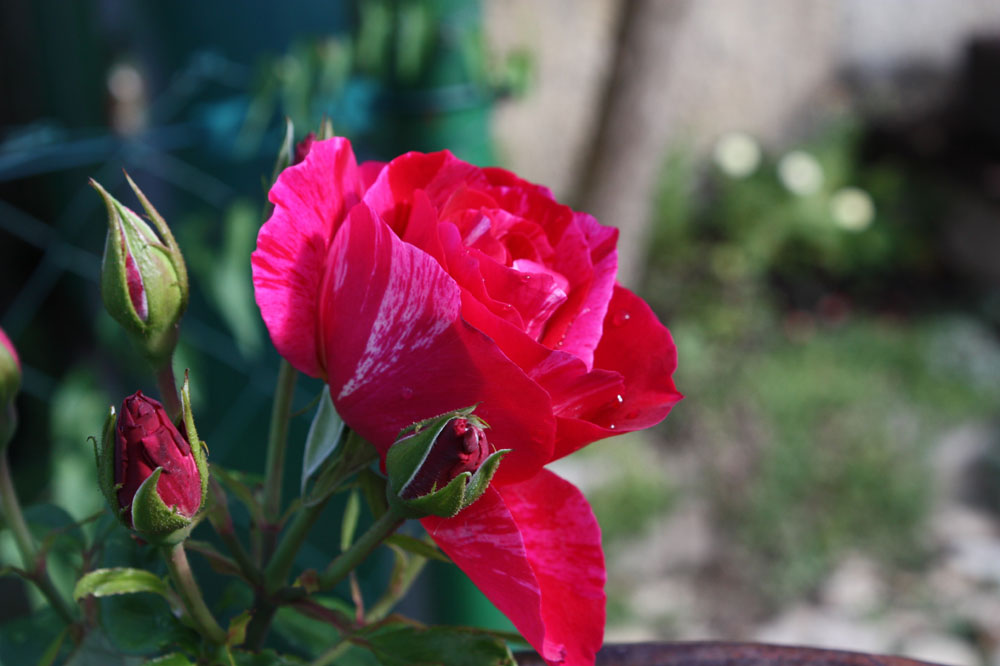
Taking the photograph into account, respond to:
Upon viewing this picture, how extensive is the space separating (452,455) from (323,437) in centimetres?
8

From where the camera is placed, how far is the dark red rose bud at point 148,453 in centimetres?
27

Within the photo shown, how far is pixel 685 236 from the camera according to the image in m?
3.89

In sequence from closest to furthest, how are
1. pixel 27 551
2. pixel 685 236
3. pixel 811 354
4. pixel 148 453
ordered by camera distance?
pixel 148 453 < pixel 27 551 < pixel 811 354 < pixel 685 236

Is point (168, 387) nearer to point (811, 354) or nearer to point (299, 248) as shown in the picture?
point (299, 248)

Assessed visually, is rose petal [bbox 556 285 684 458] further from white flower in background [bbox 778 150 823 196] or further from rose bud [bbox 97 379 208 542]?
white flower in background [bbox 778 150 823 196]

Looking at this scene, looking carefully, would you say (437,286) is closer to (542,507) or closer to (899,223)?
(542,507)

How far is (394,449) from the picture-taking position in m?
0.29

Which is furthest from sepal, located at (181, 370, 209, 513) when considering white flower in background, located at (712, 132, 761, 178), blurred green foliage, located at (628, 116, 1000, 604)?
white flower in background, located at (712, 132, 761, 178)

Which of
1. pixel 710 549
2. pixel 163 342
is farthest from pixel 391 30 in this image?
pixel 710 549

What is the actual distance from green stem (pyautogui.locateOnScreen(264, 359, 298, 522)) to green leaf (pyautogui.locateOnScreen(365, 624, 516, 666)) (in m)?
0.07

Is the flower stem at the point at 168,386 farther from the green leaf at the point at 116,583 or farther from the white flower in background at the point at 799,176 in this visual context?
A: the white flower in background at the point at 799,176

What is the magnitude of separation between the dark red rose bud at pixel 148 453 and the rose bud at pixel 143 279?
0.23 feet

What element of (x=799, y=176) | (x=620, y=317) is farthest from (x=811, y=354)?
(x=620, y=317)

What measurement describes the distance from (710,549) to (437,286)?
2624 mm
